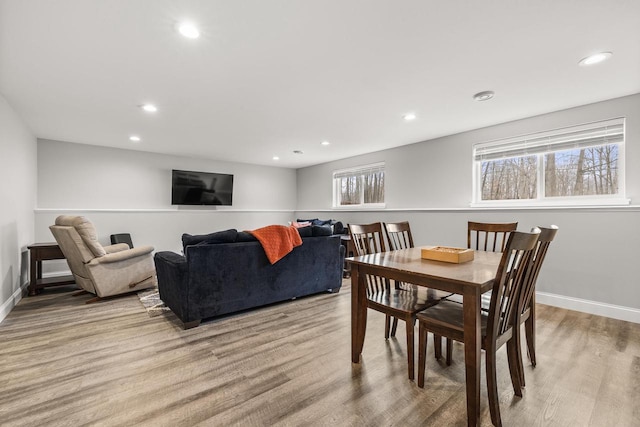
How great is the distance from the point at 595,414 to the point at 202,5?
299 centimetres

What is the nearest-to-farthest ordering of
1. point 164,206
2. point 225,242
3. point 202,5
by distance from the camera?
point 202,5, point 225,242, point 164,206

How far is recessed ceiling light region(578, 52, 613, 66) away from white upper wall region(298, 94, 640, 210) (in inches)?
43.8

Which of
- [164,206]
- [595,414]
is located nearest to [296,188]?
[164,206]

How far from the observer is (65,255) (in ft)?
11.5

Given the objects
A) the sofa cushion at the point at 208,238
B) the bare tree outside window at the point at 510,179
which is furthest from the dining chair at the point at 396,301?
the bare tree outside window at the point at 510,179

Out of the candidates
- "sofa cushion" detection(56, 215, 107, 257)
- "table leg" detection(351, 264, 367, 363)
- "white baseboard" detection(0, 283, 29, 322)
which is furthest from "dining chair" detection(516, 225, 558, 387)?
"white baseboard" detection(0, 283, 29, 322)

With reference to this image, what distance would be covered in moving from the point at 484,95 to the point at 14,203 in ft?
16.7

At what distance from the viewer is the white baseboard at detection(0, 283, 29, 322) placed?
2775 millimetres

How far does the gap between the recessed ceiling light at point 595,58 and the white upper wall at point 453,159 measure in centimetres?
111

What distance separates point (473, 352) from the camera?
1.38m

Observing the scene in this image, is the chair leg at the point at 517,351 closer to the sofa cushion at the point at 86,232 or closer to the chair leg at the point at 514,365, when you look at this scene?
the chair leg at the point at 514,365

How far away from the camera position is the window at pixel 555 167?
3.00 meters

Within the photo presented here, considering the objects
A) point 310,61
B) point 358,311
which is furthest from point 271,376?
point 310,61

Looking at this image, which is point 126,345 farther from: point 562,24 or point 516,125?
point 516,125
